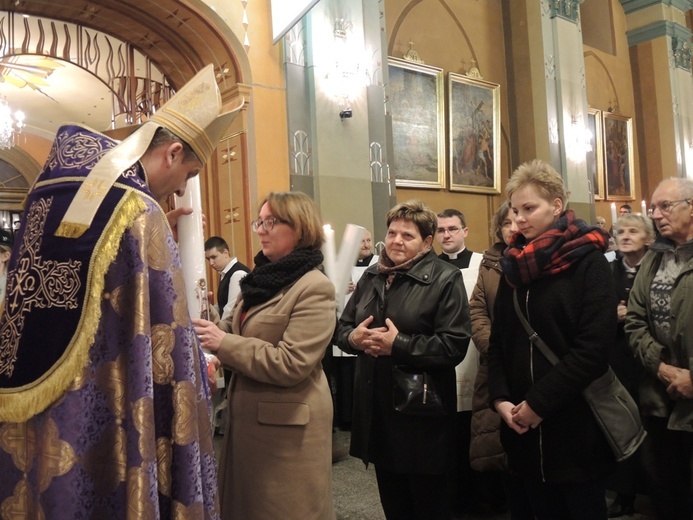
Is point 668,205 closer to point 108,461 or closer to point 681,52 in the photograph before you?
point 108,461

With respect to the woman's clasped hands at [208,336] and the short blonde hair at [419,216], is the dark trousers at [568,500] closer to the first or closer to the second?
the short blonde hair at [419,216]

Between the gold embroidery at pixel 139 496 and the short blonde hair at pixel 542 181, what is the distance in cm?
158

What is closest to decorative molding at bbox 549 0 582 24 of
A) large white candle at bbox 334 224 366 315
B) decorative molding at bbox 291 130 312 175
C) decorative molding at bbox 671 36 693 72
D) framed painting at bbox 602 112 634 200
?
framed painting at bbox 602 112 634 200

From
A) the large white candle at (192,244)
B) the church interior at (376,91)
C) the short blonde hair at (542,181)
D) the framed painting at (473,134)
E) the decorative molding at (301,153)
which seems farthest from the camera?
the framed painting at (473,134)

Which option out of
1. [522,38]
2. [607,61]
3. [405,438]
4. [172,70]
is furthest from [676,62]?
[405,438]

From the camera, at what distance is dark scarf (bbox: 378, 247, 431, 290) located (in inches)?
102

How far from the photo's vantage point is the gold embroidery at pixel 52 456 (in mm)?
1381

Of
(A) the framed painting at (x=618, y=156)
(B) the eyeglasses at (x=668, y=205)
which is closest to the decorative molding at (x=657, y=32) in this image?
(A) the framed painting at (x=618, y=156)

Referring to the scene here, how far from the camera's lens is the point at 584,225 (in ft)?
7.48

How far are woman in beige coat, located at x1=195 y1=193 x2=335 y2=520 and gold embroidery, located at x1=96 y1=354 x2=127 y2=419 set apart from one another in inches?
17.9

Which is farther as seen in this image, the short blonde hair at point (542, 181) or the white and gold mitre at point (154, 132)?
the short blonde hair at point (542, 181)

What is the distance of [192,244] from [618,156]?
1141 cm

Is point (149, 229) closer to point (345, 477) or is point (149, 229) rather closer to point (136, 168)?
point (136, 168)

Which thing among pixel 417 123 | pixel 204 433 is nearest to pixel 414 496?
pixel 204 433
